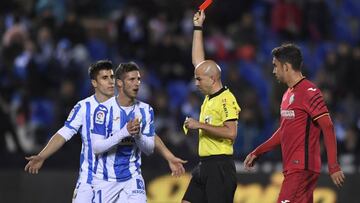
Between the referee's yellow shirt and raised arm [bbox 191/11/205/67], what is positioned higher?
raised arm [bbox 191/11/205/67]

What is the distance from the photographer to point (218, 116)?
30.4 ft

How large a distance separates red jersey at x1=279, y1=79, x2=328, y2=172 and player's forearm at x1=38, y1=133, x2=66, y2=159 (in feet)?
7.18

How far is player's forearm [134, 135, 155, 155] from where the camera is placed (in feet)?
30.8

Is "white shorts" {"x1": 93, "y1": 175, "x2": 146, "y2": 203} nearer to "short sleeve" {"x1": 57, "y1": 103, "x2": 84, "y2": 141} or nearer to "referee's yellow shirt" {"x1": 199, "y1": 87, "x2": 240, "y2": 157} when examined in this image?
"short sleeve" {"x1": 57, "y1": 103, "x2": 84, "y2": 141}

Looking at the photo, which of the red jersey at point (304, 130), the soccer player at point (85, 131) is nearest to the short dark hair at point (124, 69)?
the soccer player at point (85, 131)

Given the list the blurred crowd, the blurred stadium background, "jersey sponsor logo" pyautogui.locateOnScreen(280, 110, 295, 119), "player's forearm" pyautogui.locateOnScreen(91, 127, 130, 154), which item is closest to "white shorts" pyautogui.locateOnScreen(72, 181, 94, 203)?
"player's forearm" pyautogui.locateOnScreen(91, 127, 130, 154)

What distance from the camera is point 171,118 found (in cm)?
1623

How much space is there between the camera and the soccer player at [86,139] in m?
9.37

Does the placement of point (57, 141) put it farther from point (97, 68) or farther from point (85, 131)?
point (97, 68)

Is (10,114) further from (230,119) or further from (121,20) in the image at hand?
(230,119)

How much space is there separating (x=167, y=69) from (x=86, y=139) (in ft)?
26.8

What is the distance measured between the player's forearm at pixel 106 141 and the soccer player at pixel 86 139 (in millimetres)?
144

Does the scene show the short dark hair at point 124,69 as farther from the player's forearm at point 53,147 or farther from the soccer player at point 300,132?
the soccer player at point 300,132

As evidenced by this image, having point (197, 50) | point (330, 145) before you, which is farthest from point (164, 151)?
point (330, 145)
